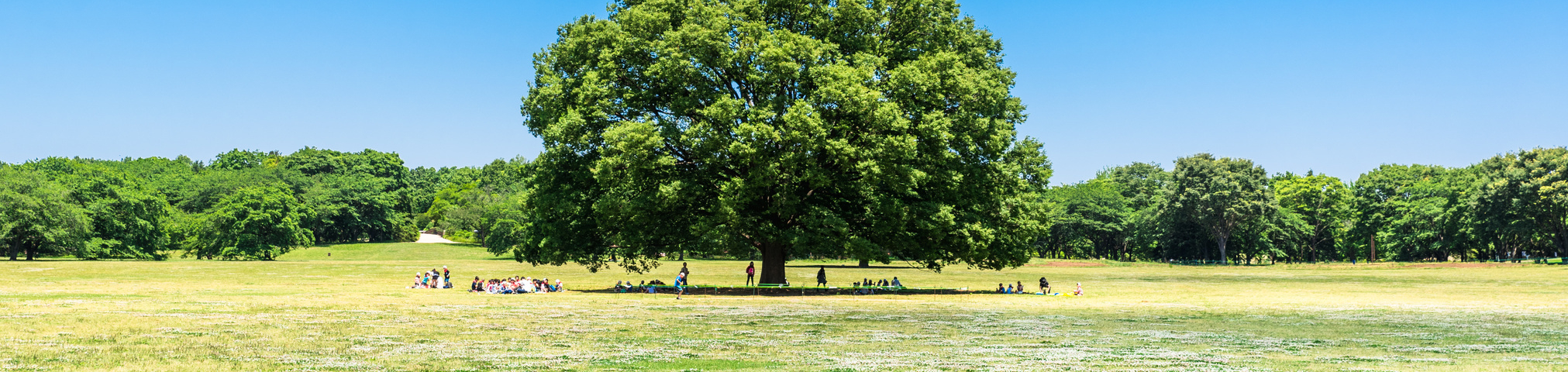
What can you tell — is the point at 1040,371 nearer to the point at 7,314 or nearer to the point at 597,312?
the point at 597,312

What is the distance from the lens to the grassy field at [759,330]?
15742mm

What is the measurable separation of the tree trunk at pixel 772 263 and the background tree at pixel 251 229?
7594cm

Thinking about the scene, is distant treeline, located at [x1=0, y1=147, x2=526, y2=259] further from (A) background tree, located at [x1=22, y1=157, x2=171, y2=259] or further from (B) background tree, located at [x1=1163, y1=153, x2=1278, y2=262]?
(B) background tree, located at [x1=1163, y1=153, x2=1278, y2=262]

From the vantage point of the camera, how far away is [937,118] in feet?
132

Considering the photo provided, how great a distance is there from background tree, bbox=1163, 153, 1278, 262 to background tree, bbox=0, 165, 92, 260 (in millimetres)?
113731

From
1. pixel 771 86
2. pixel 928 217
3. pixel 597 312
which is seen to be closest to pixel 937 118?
pixel 928 217

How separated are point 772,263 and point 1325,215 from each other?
393 ft

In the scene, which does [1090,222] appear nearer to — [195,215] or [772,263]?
[772,263]

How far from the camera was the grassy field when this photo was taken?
1574 centimetres

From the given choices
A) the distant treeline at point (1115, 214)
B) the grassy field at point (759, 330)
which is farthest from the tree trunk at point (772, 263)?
the distant treeline at point (1115, 214)

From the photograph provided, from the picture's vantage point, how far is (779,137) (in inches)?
1449

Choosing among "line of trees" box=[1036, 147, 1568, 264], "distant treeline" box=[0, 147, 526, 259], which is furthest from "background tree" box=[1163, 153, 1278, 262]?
"distant treeline" box=[0, 147, 526, 259]

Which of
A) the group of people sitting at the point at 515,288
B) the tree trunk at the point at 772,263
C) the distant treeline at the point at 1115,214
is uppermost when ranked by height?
the distant treeline at the point at 1115,214

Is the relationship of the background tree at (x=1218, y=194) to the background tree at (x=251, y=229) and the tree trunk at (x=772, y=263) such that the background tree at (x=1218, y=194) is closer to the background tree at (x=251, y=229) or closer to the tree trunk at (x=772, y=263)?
the tree trunk at (x=772, y=263)
